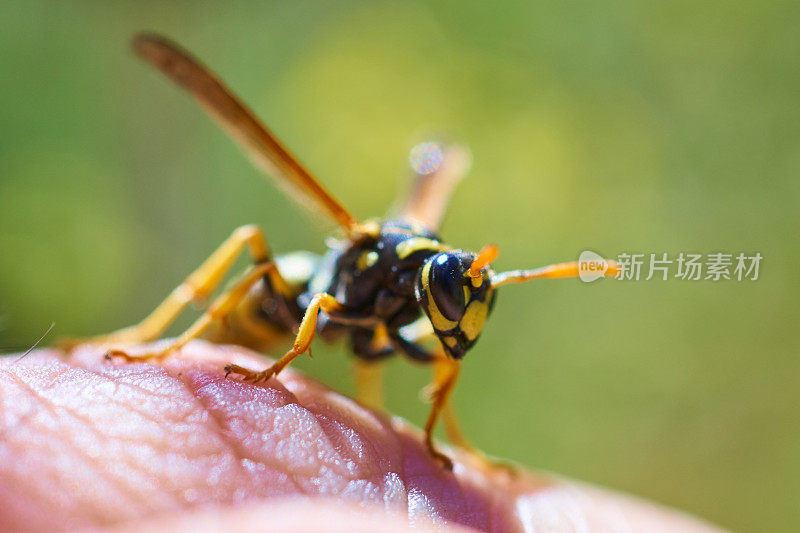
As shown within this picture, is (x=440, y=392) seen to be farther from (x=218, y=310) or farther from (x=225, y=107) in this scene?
(x=225, y=107)

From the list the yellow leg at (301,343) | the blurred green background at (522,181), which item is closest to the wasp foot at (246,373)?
the yellow leg at (301,343)

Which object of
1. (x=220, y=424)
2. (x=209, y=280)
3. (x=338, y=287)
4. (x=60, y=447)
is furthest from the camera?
(x=209, y=280)

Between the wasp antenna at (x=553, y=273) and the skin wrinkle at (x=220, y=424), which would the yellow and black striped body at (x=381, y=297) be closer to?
the wasp antenna at (x=553, y=273)

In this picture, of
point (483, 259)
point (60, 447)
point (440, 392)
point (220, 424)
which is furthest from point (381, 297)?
point (60, 447)

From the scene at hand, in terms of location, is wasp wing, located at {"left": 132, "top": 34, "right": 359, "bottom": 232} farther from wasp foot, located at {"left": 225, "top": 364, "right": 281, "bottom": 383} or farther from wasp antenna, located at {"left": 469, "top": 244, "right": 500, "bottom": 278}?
wasp foot, located at {"left": 225, "top": 364, "right": 281, "bottom": 383}

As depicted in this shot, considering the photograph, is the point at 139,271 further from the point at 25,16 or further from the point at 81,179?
the point at 25,16

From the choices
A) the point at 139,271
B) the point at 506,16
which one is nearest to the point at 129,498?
the point at 139,271

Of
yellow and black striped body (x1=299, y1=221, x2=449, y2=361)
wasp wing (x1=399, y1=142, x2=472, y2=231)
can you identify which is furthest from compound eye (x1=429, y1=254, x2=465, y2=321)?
wasp wing (x1=399, y1=142, x2=472, y2=231)
